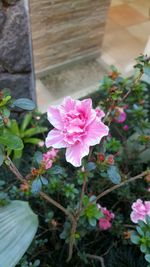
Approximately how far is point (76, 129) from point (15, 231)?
1.13ft

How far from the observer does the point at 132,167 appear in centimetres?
138

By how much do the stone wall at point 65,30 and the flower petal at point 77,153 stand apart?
1174mm

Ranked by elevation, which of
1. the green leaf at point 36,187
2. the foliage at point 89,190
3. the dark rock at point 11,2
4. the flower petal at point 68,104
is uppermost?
the dark rock at point 11,2

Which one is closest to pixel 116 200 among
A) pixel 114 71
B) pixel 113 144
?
pixel 113 144

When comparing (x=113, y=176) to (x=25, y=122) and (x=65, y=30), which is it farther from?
(x=65, y=30)

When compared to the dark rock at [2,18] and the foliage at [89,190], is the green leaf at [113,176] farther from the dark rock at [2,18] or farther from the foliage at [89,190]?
the dark rock at [2,18]

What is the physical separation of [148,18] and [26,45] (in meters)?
1.78

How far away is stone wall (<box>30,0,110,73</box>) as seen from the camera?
1.61 meters

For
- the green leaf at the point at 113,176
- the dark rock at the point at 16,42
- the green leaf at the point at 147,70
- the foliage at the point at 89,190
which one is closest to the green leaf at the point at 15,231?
the foliage at the point at 89,190

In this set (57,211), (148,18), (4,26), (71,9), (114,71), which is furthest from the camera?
(148,18)

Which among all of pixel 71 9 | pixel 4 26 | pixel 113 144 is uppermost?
pixel 4 26

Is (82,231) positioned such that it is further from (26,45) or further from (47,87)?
(47,87)

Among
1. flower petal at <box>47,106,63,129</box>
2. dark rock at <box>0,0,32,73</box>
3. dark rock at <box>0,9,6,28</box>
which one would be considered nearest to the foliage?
flower petal at <box>47,106,63,129</box>

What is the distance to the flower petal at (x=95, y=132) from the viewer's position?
547 mm
